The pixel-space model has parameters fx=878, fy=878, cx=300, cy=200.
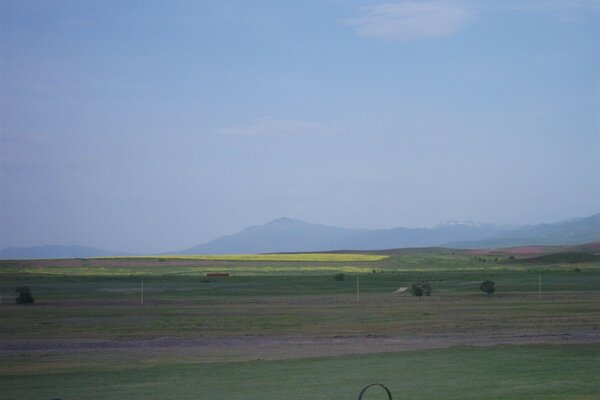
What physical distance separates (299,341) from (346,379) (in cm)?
1235

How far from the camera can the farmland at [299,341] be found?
19547mm


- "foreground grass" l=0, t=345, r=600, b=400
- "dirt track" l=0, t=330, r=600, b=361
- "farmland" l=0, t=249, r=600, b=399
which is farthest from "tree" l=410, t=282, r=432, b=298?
"foreground grass" l=0, t=345, r=600, b=400

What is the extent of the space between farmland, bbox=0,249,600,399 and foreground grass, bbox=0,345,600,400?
47 mm

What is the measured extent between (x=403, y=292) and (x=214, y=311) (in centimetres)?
2175

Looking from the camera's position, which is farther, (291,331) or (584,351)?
(291,331)

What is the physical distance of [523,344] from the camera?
95.0ft

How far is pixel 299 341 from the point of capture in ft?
107

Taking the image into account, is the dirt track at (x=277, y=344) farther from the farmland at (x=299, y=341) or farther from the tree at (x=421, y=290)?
the tree at (x=421, y=290)

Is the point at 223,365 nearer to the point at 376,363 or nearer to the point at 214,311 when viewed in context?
the point at 376,363

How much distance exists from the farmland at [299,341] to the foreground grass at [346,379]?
0.15 feet

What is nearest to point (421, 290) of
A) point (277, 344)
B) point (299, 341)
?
point (299, 341)

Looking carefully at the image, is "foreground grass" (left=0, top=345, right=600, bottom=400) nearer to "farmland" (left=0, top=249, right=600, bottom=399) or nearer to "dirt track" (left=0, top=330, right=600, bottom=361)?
"farmland" (left=0, top=249, right=600, bottom=399)

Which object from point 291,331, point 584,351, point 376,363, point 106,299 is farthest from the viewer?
point 106,299

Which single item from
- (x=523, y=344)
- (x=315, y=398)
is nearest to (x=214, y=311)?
(x=523, y=344)
